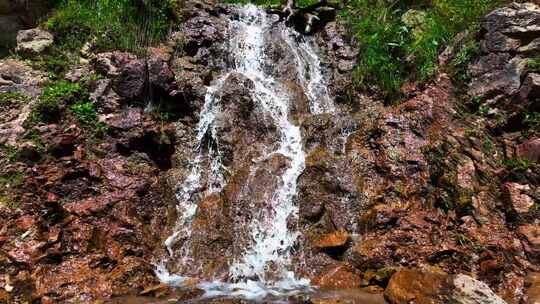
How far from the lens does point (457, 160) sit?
604 cm

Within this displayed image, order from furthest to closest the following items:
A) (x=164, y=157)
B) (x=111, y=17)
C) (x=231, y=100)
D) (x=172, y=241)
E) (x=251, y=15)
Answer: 1. (x=251, y=15)
2. (x=111, y=17)
3. (x=231, y=100)
4. (x=164, y=157)
5. (x=172, y=241)

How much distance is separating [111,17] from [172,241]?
5.41 metres

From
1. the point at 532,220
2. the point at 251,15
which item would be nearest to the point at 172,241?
the point at 532,220

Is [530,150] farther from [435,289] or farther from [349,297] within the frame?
[349,297]

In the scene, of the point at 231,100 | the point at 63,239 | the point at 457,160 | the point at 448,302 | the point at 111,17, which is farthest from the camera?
the point at 111,17

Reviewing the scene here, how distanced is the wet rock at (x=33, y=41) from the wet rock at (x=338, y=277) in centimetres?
690

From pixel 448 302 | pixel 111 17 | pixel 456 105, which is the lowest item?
pixel 448 302

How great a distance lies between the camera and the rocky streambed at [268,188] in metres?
4.81

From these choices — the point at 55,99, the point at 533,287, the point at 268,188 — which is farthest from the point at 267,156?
the point at 533,287

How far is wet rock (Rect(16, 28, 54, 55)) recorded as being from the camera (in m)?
7.55

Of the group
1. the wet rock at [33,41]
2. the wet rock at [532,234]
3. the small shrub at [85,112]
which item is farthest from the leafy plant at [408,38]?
the wet rock at [33,41]

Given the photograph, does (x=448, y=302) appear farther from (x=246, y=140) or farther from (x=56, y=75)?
(x=56, y=75)

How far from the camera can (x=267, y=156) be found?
6.79m

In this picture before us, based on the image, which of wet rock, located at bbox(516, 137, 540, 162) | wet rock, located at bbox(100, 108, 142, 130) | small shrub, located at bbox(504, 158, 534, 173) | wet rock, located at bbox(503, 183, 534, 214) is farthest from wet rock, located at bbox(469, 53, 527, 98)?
wet rock, located at bbox(100, 108, 142, 130)
